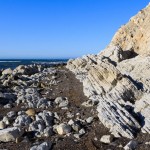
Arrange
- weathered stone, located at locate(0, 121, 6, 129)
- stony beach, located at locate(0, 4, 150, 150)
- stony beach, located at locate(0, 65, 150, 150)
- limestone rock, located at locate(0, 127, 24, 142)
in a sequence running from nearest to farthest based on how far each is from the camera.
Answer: stony beach, located at locate(0, 65, 150, 150)
stony beach, located at locate(0, 4, 150, 150)
limestone rock, located at locate(0, 127, 24, 142)
weathered stone, located at locate(0, 121, 6, 129)

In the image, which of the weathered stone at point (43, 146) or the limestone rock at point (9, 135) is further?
the limestone rock at point (9, 135)

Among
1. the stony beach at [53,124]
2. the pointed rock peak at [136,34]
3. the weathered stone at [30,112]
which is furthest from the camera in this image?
the pointed rock peak at [136,34]

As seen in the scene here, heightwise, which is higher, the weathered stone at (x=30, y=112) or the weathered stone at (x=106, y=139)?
the weathered stone at (x=30, y=112)

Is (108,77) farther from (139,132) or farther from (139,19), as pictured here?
(139,19)

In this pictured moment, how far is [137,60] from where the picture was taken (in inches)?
1218

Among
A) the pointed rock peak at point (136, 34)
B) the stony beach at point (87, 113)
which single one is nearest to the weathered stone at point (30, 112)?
the stony beach at point (87, 113)

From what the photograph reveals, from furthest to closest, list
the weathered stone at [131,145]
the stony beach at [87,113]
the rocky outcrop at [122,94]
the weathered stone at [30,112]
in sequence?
1. the weathered stone at [30,112]
2. the rocky outcrop at [122,94]
3. the stony beach at [87,113]
4. the weathered stone at [131,145]

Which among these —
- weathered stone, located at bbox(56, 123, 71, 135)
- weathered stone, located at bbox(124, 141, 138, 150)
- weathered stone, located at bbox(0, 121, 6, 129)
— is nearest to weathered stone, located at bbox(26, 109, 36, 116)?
weathered stone, located at bbox(0, 121, 6, 129)

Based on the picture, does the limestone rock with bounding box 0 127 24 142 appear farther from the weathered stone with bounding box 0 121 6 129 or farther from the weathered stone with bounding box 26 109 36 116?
the weathered stone with bounding box 26 109 36 116

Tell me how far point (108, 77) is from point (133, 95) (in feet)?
10.7

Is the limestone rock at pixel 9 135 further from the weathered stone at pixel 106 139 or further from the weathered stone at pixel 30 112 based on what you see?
the weathered stone at pixel 30 112

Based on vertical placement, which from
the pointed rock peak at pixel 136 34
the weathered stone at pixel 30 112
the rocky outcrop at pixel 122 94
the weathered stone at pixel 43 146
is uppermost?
the pointed rock peak at pixel 136 34

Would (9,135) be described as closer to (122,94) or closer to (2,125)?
(2,125)

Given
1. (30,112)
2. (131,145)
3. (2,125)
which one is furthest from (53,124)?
(131,145)
